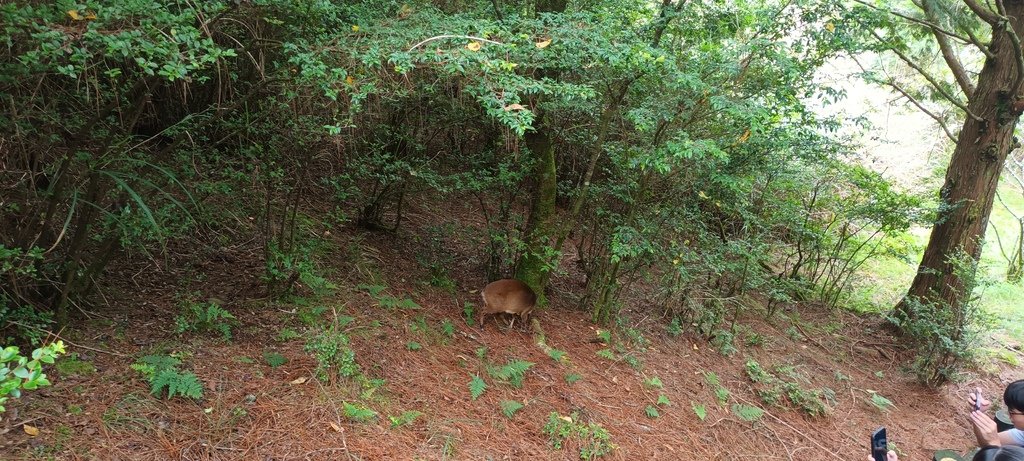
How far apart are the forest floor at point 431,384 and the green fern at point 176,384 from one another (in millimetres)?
56

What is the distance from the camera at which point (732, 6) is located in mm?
5215

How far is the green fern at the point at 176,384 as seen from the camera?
3.32 m

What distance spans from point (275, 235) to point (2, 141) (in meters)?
2.10

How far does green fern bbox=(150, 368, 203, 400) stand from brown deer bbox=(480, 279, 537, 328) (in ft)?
8.52

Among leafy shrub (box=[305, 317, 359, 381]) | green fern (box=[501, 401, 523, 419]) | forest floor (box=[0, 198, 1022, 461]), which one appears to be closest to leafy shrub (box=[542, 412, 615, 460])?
forest floor (box=[0, 198, 1022, 461])

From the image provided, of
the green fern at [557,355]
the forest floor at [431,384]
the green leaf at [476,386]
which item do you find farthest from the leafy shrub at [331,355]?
the green fern at [557,355]

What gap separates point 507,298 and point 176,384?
2.86 m

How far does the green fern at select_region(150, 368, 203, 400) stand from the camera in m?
3.32

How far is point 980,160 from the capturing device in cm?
773

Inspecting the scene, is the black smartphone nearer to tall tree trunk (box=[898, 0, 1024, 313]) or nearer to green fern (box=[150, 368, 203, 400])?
green fern (box=[150, 368, 203, 400])

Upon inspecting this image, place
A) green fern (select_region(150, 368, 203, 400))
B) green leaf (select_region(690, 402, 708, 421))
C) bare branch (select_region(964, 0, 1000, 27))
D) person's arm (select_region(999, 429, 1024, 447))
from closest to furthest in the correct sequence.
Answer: green fern (select_region(150, 368, 203, 400)) → person's arm (select_region(999, 429, 1024, 447)) → green leaf (select_region(690, 402, 708, 421)) → bare branch (select_region(964, 0, 1000, 27))

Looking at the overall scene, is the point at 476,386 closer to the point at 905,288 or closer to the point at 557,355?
the point at 557,355

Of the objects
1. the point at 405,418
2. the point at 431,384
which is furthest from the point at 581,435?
the point at 405,418

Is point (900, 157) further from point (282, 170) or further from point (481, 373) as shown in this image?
point (282, 170)
